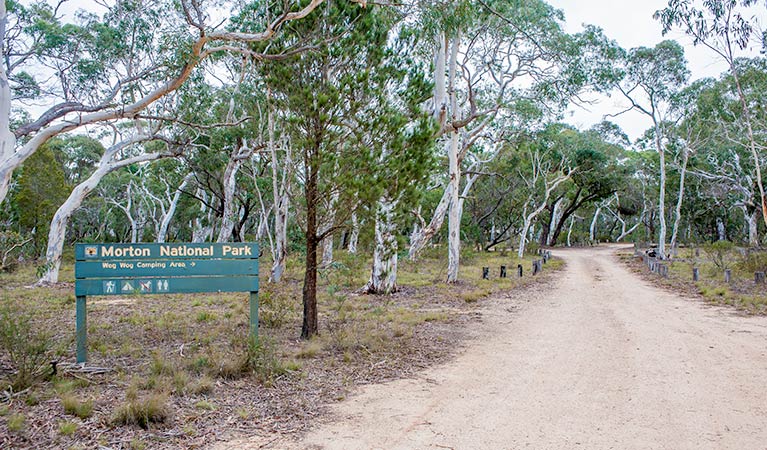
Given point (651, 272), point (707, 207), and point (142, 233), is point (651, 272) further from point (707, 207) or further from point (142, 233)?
point (142, 233)

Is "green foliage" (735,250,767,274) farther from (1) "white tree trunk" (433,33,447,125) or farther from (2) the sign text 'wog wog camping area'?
(2) the sign text 'wog wog camping area'

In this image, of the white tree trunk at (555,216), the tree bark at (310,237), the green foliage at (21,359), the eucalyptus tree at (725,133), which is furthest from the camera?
the white tree trunk at (555,216)

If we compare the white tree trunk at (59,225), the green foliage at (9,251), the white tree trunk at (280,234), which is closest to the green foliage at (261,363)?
the white tree trunk at (280,234)

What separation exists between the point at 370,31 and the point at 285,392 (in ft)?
16.1

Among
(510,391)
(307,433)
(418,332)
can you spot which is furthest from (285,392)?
(418,332)

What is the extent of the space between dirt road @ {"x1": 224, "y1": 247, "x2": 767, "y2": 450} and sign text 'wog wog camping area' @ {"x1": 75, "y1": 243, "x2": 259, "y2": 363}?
7.64ft

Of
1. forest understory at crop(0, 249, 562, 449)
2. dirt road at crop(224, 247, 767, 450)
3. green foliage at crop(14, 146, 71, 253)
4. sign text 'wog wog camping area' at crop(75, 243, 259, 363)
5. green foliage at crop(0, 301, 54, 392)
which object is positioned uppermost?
green foliage at crop(14, 146, 71, 253)

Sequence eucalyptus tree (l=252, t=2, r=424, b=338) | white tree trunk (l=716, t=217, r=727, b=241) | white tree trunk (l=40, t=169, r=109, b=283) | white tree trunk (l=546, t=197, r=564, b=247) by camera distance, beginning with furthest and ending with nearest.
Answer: white tree trunk (l=716, t=217, r=727, b=241)
white tree trunk (l=546, t=197, r=564, b=247)
white tree trunk (l=40, t=169, r=109, b=283)
eucalyptus tree (l=252, t=2, r=424, b=338)

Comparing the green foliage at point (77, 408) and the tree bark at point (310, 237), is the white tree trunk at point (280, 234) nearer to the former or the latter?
the tree bark at point (310, 237)

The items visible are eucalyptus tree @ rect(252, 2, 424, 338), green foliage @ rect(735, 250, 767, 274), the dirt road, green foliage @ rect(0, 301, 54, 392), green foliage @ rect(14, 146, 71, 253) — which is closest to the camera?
the dirt road

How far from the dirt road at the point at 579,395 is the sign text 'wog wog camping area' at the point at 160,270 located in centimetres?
233

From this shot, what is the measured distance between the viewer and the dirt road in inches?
183

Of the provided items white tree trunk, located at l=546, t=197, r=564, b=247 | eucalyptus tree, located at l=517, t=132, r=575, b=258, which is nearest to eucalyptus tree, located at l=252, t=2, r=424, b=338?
eucalyptus tree, located at l=517, t=132, r=575, b=258

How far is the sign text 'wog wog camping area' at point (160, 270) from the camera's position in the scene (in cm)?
666
